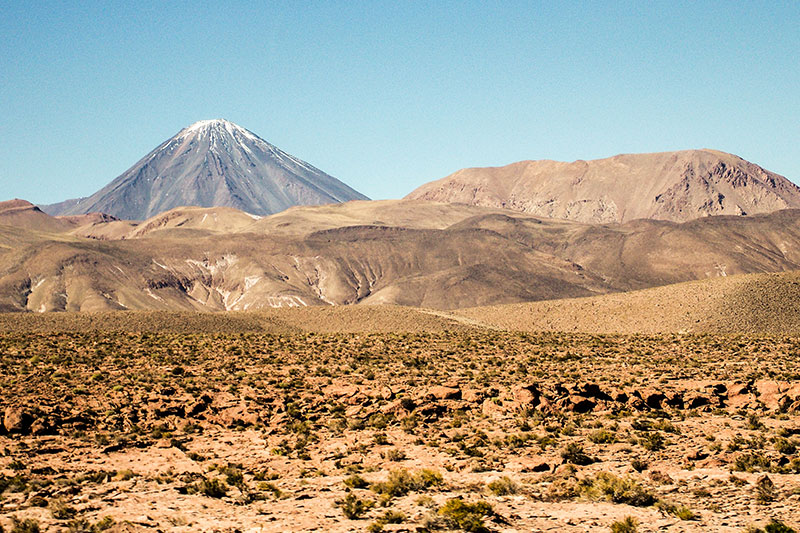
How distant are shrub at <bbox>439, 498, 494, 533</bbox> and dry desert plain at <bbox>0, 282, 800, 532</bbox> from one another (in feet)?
0.13

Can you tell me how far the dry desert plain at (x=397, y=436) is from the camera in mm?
14633

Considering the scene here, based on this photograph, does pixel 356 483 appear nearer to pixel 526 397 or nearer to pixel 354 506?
pixel 354 506

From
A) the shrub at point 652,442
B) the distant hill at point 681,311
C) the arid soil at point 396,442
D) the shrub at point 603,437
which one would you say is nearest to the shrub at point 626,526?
the arid soil at point 396,442

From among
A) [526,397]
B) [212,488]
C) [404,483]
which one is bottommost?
[212,488]

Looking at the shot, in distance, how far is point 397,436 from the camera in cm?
2141

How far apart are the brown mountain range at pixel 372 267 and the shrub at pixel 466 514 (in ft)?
416

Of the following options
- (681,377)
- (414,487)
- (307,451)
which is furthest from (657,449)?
(681,377)

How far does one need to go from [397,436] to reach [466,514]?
7.53m

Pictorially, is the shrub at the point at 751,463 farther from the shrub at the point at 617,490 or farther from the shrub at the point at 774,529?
the shrub at the point at 774,529

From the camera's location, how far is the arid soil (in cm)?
1459

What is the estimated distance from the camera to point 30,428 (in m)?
21.6

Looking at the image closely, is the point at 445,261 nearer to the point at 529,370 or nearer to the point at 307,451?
the point at 529,370

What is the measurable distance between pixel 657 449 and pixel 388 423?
286 inches

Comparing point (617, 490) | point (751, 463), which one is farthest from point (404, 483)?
point (751, 463)
